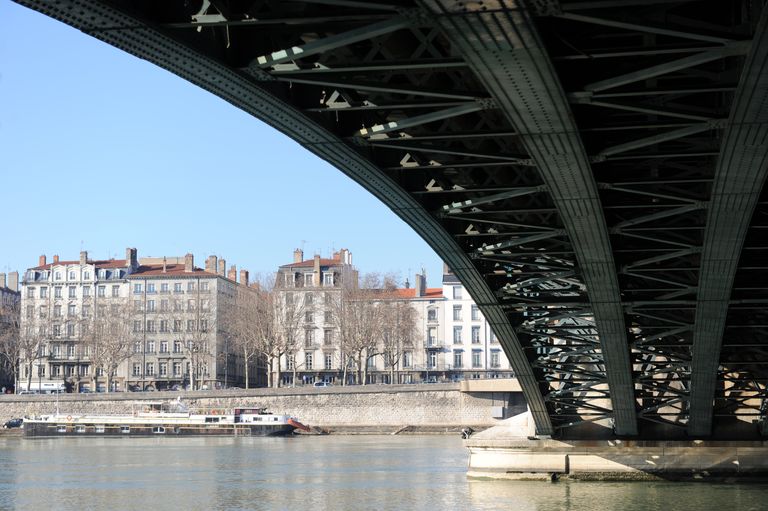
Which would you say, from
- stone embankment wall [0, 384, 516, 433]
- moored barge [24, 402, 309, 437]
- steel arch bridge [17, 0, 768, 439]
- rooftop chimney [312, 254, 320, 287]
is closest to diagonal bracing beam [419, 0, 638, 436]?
steel arch bridge [17, 0, 768, 439]

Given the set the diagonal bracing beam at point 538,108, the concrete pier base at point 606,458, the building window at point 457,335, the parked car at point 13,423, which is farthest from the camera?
the building window at point 457,335

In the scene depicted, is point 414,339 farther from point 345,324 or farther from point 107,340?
point 107,340

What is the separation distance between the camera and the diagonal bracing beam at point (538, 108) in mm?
10727

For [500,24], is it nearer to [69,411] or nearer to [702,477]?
[702,477]

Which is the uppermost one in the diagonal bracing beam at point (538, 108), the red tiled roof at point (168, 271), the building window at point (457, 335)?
the red tiled roof at point (168, 271)

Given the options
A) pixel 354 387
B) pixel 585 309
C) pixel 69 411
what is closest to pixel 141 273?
pixel 69 411

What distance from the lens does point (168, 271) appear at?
111 metres

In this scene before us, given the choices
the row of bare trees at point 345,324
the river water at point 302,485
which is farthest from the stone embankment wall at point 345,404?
the river water at point 302,485

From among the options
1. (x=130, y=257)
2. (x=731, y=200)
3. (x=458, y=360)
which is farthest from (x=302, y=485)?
(x=130, y=257)

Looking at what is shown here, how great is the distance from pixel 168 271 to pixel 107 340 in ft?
48.8

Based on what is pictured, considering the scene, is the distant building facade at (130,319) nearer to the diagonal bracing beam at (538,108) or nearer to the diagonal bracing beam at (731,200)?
the diagonal bracing beam at (731,200)

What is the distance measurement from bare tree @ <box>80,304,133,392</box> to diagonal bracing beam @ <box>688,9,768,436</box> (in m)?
74.6

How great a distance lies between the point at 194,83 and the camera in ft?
41.7

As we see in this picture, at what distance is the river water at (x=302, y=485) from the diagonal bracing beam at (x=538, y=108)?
9420 millimetres
